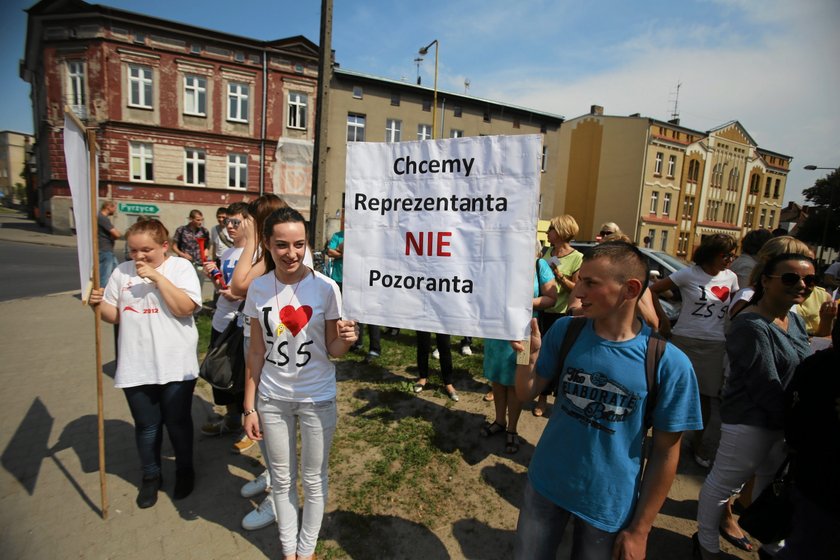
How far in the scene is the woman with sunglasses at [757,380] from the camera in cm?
237

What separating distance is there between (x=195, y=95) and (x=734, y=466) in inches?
1066

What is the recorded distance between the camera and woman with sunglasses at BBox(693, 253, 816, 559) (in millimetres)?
2373

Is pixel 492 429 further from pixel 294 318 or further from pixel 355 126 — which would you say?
pixel 355 126

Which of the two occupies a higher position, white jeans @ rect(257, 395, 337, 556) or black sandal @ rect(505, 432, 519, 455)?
white jeans @ rect(257, 395, 337, 556)

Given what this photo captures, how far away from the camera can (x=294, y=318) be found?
2314mm

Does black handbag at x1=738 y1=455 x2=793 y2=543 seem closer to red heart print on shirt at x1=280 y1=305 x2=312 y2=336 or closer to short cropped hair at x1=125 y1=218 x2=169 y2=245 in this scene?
red heart print on shirt at x1=280 y1=305 x2=312 y2=336

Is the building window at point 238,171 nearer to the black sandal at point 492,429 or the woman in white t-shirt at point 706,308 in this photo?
the black sandal at point 492,429

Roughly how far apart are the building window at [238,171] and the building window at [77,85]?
7.03m

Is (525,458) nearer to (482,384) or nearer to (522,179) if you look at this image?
(482,384)

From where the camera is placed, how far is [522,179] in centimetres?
202

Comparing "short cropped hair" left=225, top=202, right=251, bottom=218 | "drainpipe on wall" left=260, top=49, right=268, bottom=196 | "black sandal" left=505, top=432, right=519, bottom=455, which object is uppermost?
"drainpipe on wall" left=260, top=49, right=268, bottom=196

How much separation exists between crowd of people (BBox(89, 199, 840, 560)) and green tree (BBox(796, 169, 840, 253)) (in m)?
35.3

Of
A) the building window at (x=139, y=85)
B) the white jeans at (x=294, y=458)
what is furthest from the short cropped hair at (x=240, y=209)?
the building window at (x=139, y=85)

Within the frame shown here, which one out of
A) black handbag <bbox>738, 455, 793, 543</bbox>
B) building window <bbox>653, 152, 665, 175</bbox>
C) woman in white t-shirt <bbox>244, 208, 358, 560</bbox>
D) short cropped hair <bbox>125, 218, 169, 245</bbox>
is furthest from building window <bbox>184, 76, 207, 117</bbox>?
building window <bbox>653, 152, 665, 175</bbox>
